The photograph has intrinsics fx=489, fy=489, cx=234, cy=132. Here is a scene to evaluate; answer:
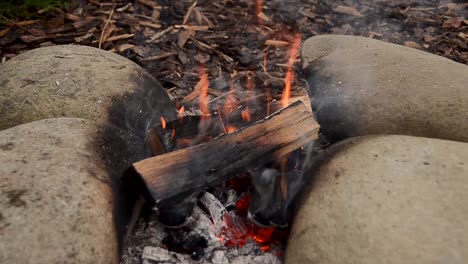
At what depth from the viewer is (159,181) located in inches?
88.3

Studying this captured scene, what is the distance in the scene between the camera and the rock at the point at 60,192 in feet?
6.40

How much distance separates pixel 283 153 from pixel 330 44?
4.02 feet

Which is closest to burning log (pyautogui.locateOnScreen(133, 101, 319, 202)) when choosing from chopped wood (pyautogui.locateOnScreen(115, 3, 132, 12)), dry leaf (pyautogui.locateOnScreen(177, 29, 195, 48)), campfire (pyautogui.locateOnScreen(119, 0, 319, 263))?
campfire (pyautogui.locateOnScreen(119, 0, 319, 263))

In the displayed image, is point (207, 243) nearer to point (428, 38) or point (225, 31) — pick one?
point (225, 31)

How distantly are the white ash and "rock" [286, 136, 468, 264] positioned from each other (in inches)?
10.0

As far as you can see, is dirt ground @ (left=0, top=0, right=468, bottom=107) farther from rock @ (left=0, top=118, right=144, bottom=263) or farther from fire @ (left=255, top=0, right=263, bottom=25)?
rock @ (left=0, top=118, right=144, bottom=263)

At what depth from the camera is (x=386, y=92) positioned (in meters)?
2.80

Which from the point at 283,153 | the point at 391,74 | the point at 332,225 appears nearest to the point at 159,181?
the point at 283,153

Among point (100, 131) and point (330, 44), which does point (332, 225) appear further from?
point (330, 44)

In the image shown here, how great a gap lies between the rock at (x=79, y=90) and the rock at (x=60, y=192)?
0.30m

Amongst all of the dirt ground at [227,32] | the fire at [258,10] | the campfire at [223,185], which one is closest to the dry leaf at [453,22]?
the dirt ground at [227,32]

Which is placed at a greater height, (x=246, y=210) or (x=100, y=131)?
(x=100, y=131)

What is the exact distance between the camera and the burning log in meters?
2.26

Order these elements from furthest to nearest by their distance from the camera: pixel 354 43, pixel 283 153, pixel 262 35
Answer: pixel 262 35 → pixel 354 43 → pixel 283 153
